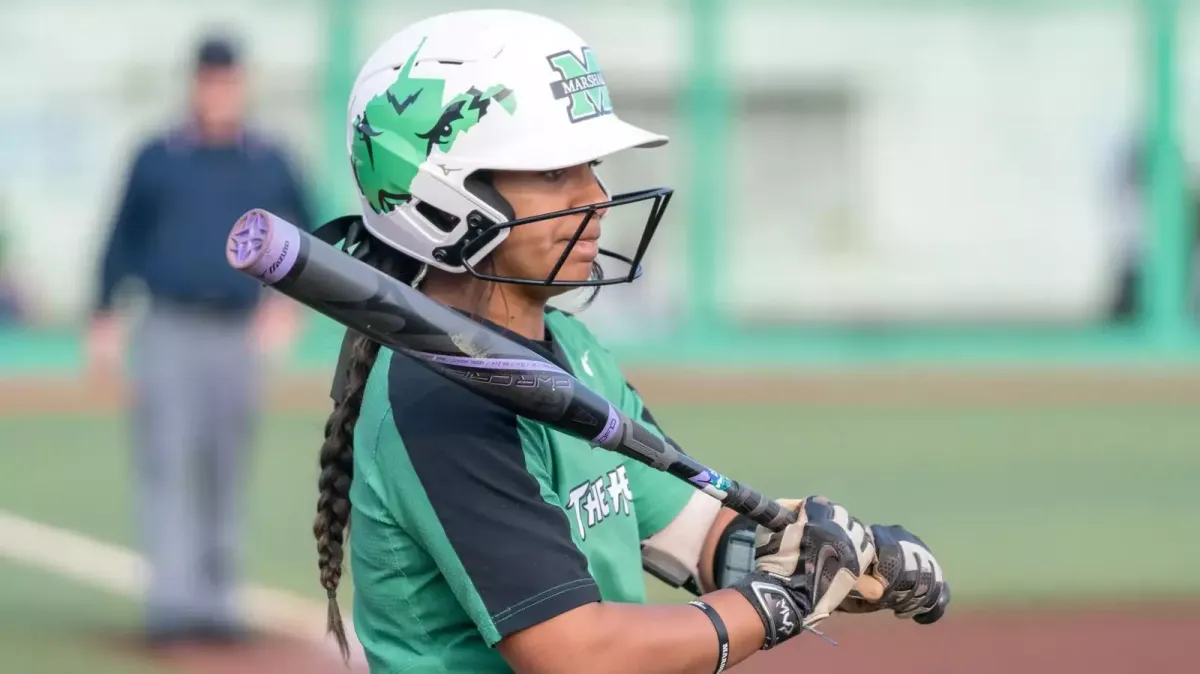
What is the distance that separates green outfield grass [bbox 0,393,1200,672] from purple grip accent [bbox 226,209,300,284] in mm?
4462

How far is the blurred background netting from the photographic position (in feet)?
50.6

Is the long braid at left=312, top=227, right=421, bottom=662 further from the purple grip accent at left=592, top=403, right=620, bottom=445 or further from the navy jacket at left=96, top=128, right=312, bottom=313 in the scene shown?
Result: the navy jacket at left=96, top=128, right=312, bottom=313

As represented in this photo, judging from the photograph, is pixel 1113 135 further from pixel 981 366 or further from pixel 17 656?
pixel 17 656

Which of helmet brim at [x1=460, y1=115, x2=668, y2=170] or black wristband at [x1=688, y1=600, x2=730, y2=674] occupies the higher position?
helmet brim at [x1=460, y1=115, x2=668, y2=170]

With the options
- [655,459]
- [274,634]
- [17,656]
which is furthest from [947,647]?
[655,459]

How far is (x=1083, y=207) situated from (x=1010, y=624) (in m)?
11.0

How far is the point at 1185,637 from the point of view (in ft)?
22.2

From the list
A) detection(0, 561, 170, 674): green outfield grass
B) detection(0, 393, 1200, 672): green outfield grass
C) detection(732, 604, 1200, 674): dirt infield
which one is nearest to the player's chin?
detection(732, 604, 1200, 674): dirt infield

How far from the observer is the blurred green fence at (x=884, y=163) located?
16.5 m

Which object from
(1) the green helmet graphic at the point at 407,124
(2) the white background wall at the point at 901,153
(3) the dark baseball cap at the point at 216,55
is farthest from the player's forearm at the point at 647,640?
(2) the white background wall at the point at 901,153

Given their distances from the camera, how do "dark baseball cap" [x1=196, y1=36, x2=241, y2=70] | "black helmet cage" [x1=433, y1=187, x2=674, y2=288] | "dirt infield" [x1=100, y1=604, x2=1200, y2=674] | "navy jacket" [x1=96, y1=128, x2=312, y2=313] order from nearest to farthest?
"black helmet cage" [x1=433, y1=187, x2=674, y2=288]
"dirt infield" [x1=100, y1=604, x2=1200, y2=674]
"navy jacket" [x1=96, y1=128, x2=312, y2=313]
"dark baseball cap" [x1=196, y1=36, x2=241, y2=70]

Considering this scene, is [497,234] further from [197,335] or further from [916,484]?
[916,484]

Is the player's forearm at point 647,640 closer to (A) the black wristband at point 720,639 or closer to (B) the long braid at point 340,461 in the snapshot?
(A) the black wristband at point 720,639

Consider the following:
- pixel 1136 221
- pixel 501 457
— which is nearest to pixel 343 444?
pixel 501 457
